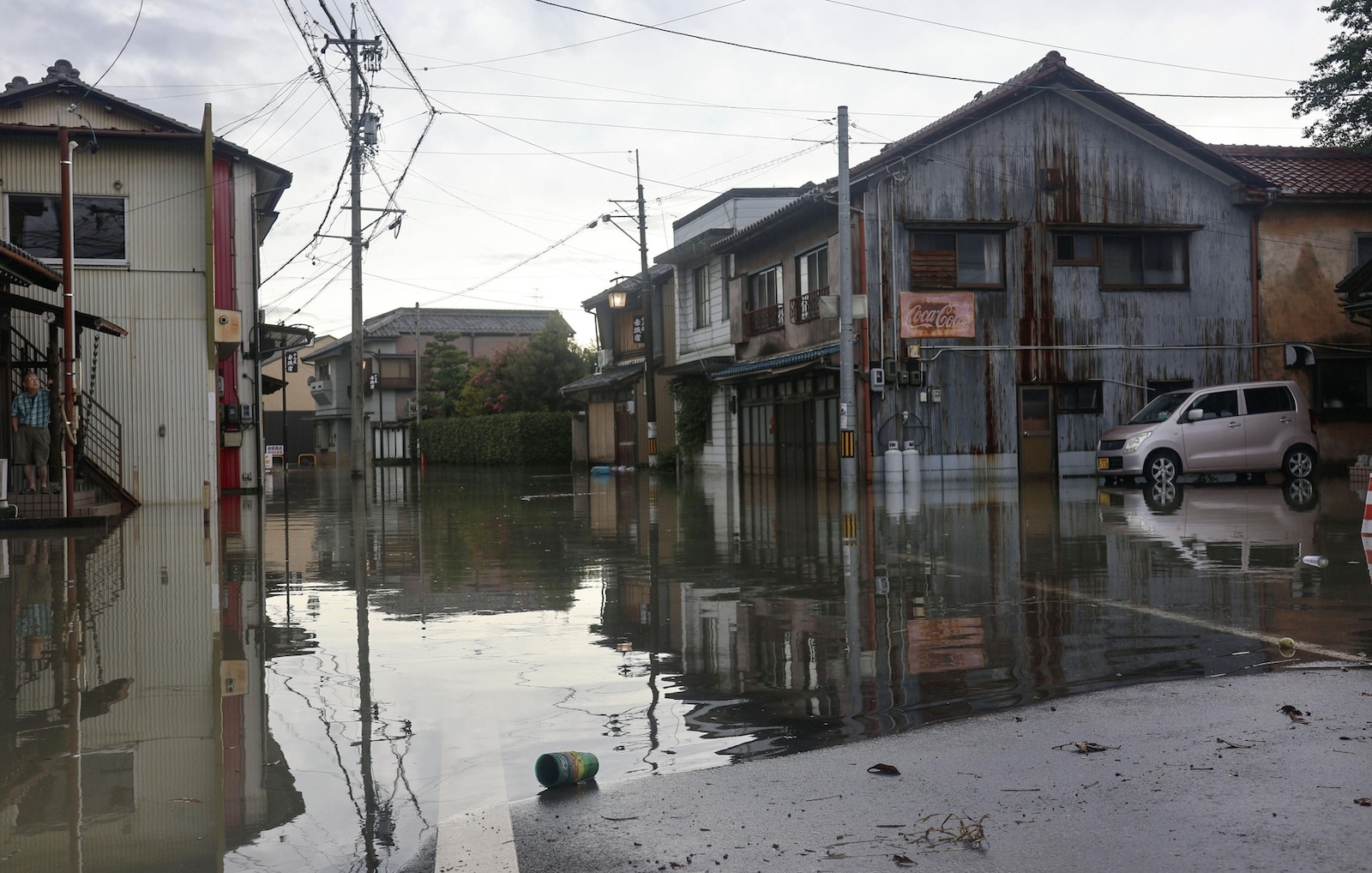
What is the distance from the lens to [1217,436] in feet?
70.9

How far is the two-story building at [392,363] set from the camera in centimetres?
6650

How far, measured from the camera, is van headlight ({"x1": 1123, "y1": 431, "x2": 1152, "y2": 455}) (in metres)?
21.2

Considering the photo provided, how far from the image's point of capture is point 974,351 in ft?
85.1

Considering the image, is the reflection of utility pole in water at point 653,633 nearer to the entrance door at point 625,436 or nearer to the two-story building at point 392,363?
the entrance door at point 625,436

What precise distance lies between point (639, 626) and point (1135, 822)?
4.11m

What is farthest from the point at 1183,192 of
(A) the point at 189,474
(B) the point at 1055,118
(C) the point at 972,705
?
(C) the point at 972,705

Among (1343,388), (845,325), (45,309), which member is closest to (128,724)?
(45,309)

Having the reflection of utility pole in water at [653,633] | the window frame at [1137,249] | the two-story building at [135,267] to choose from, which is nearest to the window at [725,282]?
the window frame at [1137,249]

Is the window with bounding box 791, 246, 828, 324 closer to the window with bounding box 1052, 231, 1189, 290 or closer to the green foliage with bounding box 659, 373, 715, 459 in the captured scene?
the window with bounding box 1052, 231, 1189, 290

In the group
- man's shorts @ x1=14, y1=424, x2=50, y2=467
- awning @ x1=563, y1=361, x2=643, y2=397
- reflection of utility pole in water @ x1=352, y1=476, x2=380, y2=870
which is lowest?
reflection of utility pole in water @ x1=352, y1=476, x2=380, y2=870

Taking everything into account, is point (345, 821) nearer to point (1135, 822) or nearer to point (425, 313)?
point (1135, 822)

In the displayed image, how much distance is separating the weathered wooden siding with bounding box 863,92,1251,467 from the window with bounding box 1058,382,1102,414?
8.3 inches

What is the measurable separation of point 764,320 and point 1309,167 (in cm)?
1330

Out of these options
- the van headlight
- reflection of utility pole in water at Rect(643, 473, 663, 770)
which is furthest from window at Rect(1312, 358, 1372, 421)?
reflection of utility pole in water at Rect(643, 473, 663, 770)
